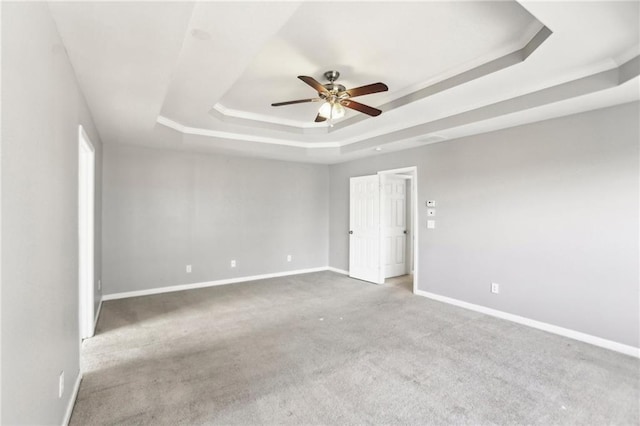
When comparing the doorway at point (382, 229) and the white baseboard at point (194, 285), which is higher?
the doorway at point (382, 229)

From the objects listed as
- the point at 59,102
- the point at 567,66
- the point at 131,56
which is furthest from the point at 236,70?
the point at 567,66

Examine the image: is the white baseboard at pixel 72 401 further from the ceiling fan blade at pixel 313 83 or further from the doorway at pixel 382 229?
the doorway at pixel 382 229

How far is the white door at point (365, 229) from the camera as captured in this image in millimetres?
5742

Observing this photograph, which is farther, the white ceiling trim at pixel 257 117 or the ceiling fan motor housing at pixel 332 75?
the white ceiling trim at pixel 257 117

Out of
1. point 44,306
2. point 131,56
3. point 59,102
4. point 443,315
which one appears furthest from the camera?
point 443,315

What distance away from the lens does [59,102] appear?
1889 millimetres

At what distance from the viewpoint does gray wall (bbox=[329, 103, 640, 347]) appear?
306cm

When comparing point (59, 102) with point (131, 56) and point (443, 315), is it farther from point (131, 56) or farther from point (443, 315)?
point (443, 315)

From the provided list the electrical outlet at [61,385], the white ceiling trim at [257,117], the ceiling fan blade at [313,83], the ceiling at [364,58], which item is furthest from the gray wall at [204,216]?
the ceiling fan blade at [313,83]

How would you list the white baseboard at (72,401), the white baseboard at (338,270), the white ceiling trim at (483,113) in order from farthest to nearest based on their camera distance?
the white baseboard at (338,270) → the white ceiling trim at (483,113) → the white baseboard at (72,401)

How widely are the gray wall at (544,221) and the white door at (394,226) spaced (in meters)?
0.95

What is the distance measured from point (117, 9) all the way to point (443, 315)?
4.25 meters

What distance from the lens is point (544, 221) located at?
360 centimetres

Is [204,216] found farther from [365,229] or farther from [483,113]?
[483,113]
